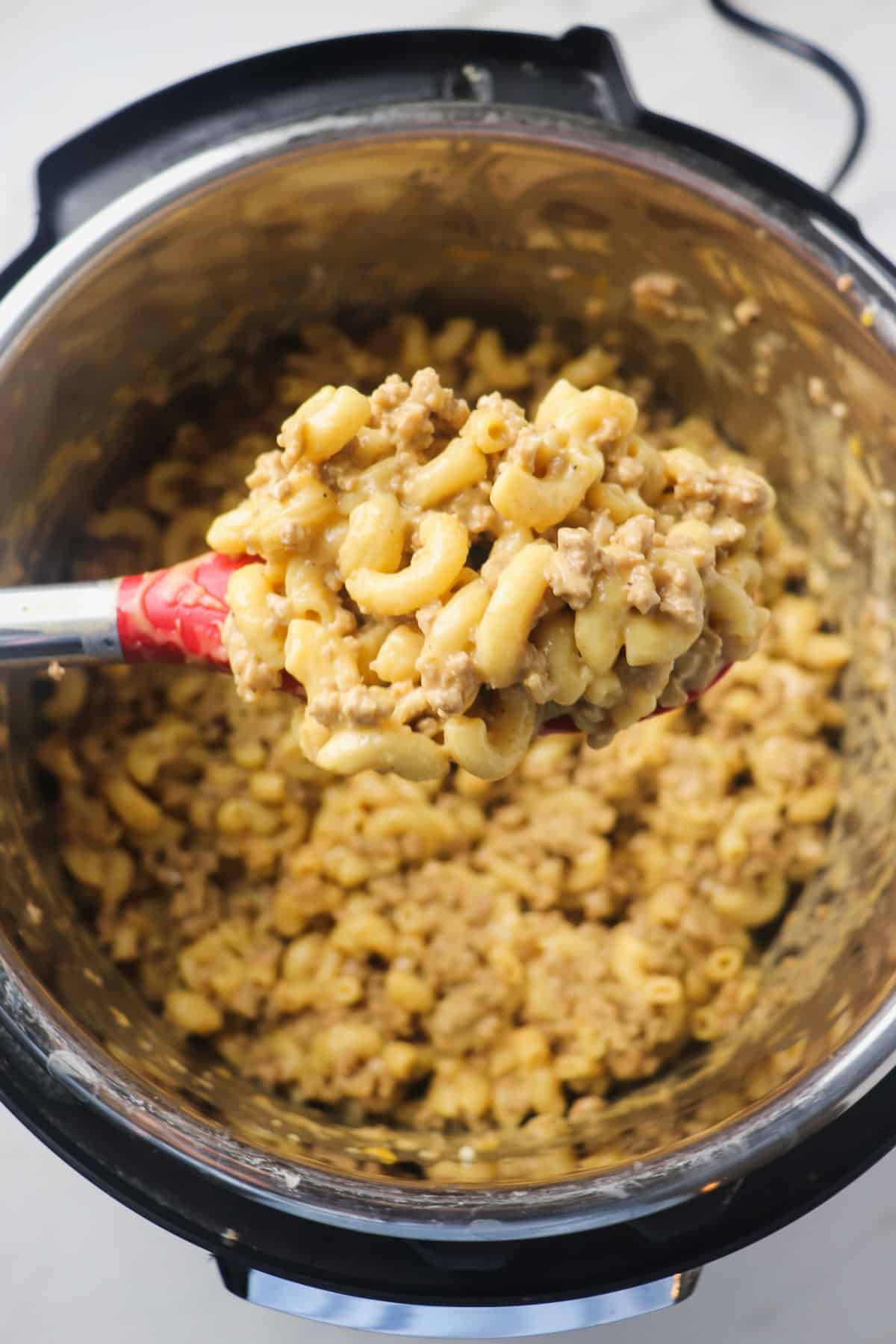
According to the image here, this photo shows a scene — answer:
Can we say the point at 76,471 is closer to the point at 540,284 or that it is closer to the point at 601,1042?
the point at 540,284

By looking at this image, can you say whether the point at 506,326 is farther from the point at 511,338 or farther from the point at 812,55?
the point at 812,55

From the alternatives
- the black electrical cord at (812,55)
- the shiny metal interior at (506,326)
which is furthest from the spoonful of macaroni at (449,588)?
the black electrical cord at (812,55)

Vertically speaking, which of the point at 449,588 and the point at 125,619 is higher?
the point at 125,619

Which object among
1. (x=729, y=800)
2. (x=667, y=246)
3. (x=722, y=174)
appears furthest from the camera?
(x=729, y=800)


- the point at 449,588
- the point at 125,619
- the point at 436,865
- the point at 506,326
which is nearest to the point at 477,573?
the point at 449,588

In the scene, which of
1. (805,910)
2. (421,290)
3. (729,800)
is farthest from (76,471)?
(805,910)
